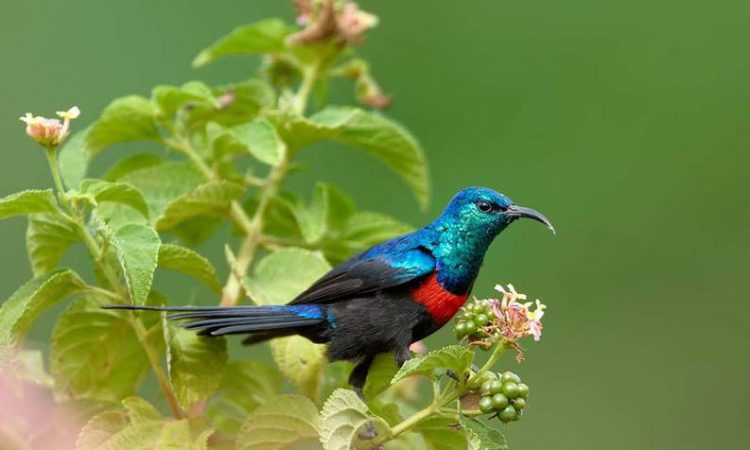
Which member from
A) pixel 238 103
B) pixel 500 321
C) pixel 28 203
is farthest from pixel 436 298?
pixel 28 203

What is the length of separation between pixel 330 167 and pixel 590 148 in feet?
5.05

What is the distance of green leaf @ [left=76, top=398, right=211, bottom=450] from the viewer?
235 centimetres

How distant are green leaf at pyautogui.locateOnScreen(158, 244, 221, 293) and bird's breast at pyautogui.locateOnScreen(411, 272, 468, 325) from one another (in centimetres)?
54

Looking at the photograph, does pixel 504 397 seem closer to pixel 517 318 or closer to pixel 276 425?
pixel 517 318

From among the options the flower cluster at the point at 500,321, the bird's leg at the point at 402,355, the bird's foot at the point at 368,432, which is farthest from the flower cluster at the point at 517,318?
the bird's leg at the point at 402,355

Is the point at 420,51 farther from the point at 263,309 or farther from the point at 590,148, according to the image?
the point at 263,309

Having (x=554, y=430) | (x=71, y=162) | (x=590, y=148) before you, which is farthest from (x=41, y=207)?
(x=590, y=148)

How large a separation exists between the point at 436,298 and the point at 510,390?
69 cm

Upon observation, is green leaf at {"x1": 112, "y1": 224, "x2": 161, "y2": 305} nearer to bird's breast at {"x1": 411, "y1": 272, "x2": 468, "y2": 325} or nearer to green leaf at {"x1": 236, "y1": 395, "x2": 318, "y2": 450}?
green leaf at {"x1": 236, "y1": 395, "x2": 318, "y2": 450}

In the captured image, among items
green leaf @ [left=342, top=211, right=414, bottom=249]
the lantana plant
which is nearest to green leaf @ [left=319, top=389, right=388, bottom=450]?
the lantana plant

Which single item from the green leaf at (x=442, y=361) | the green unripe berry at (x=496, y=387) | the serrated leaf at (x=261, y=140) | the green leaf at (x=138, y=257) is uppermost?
the serrated leaf at (x=261, y=140)

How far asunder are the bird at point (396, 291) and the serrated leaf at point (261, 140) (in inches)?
13.0

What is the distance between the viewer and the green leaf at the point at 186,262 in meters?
2.47

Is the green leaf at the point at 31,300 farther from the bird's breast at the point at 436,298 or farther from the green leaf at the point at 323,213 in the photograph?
the bird's breast at the point at 436,298
